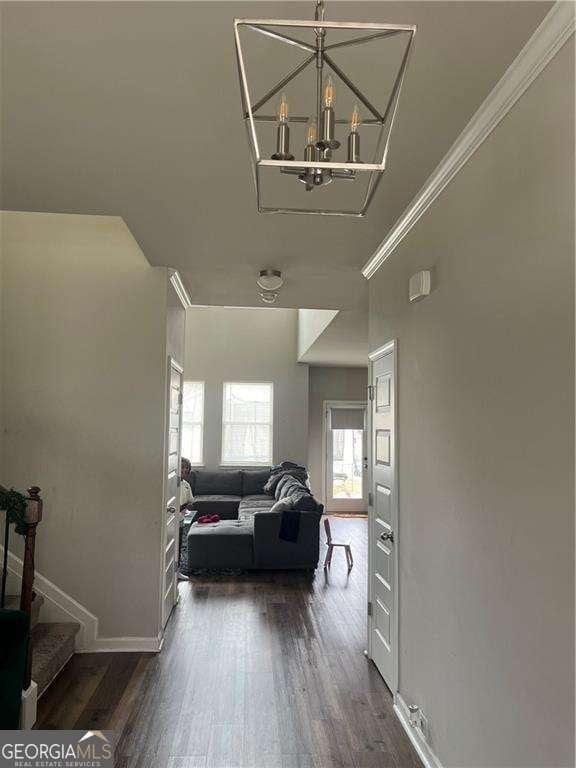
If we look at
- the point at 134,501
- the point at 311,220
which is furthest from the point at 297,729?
the point at 311,220

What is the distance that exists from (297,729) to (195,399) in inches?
282

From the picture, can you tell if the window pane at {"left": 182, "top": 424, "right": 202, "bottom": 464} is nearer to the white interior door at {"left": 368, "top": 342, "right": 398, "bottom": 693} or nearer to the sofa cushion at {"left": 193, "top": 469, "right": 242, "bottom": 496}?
the sofa cushion at {"left": 193, "top": 469, "right": 242, "bottom": 496}

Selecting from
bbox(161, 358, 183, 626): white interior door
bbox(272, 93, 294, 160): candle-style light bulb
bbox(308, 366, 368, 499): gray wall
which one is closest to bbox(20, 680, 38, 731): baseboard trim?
bbox(161, 358, 183, 626): white interior door

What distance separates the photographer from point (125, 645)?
3.69 m

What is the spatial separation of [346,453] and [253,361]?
2555mm

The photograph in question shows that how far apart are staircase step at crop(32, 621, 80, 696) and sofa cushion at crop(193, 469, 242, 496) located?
200 inches

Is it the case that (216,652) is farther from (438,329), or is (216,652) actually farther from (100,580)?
(438,329)

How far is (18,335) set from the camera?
381cm

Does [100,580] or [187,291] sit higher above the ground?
[187,291]

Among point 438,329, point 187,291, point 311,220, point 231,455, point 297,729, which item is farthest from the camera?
point 231,455

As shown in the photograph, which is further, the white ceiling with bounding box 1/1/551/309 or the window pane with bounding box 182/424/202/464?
the window pane with bounding box 182/424/202/464

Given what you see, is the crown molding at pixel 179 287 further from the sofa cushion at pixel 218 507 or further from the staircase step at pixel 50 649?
the sofa cushion at pixel 218 507

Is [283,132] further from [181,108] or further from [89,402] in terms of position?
[89,402]

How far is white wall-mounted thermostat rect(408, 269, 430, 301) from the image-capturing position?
2586 mm
